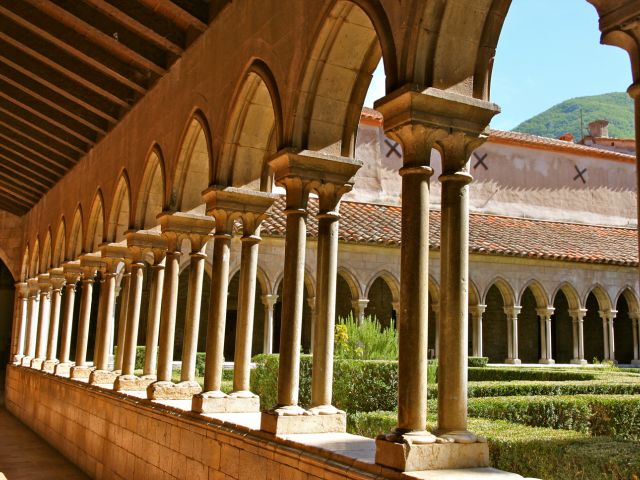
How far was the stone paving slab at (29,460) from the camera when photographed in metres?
8.73

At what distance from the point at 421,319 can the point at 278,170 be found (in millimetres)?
1896

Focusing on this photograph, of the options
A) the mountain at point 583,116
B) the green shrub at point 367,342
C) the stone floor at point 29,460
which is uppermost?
the mountain at point 583,116

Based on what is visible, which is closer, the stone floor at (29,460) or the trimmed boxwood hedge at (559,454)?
the trimmed boxwood hedge at (559,454)

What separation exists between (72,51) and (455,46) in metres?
5.47

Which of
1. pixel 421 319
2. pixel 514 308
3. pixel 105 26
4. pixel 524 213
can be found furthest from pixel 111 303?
pixel 524 213

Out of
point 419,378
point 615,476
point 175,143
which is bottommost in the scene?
point 615,476

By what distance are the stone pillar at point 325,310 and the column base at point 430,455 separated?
1314 millimetres

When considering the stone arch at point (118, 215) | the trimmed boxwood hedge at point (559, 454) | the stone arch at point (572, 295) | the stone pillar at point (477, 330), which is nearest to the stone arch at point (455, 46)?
the trimmed boxwood hedge at point (559, 454)

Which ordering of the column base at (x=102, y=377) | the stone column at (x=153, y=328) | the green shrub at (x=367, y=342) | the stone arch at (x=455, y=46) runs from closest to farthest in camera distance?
1. the stone arch at (x=455, y=46)
2. the stone column at (x=153, y=328)
3. the column base at (x=102, y=377)
4. the green shrub at (x=367, y=342)

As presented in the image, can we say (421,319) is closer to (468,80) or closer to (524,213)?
(468,80)

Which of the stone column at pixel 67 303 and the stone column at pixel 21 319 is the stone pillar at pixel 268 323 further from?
the stone column at pixel 21 319

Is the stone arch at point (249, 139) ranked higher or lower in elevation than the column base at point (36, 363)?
higher

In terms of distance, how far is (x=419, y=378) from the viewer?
346 cm

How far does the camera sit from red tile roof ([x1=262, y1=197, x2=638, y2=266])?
1529cm
